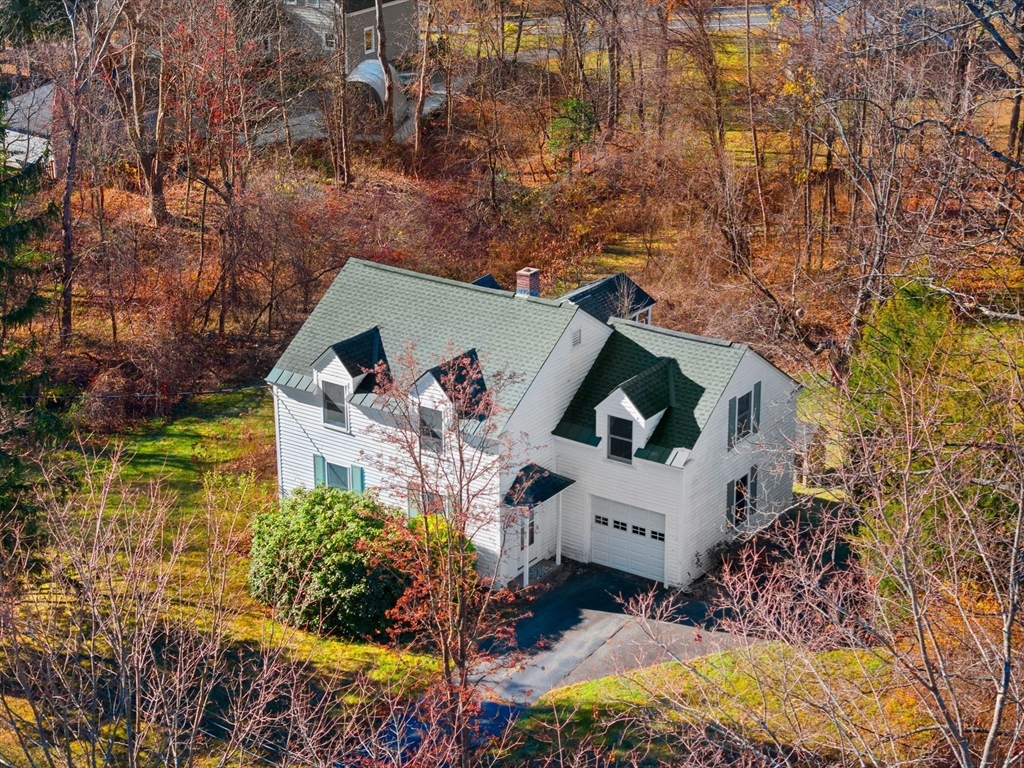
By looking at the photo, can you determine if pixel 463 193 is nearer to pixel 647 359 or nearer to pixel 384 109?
pixel 384 109

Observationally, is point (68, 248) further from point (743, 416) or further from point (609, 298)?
point (743, 416)

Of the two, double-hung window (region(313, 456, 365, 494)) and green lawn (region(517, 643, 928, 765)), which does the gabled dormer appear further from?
green lawn (region(517, 643, 928, 765))

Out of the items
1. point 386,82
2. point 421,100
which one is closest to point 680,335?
point 421,100

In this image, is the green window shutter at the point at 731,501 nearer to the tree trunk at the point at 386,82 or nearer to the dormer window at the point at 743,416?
the dormer window at the point at 743,416

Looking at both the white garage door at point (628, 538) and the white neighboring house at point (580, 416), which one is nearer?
the white neighboring house at point (580, 416)

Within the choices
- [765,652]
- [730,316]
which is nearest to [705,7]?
[730,316]

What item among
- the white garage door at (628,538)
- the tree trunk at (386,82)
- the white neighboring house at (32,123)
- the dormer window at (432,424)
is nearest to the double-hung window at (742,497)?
the white garage door at (628,538)
